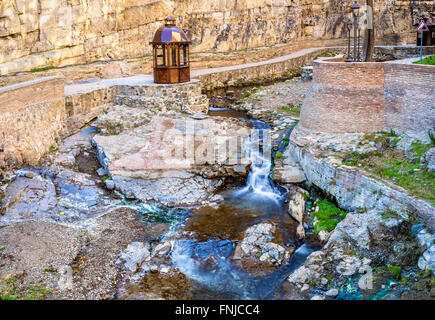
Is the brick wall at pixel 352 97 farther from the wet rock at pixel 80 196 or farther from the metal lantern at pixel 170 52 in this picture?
the metal lantern at pixel 170 52

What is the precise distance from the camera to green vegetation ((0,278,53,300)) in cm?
777

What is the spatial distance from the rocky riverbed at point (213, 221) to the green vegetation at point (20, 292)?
0.03 meters

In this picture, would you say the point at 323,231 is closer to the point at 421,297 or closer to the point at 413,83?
the point at 421,297

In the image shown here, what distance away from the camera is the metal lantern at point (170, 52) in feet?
61.0

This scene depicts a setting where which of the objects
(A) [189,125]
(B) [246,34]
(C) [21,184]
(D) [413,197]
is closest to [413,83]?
(D) [413,197]

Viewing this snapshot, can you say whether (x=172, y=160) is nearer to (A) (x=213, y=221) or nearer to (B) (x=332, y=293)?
(A) (x=213, y=221)

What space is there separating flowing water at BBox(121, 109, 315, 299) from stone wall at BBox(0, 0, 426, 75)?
1153cm

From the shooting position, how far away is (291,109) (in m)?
19.2

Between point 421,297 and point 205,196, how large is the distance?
6.35 meters

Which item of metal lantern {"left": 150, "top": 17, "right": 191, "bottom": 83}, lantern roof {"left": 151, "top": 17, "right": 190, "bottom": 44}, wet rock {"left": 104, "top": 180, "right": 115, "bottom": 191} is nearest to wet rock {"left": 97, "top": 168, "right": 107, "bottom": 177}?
wet rock {"left": 104, "top": 180, "right": 115, "bottom": 191}

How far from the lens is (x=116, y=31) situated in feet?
77.0

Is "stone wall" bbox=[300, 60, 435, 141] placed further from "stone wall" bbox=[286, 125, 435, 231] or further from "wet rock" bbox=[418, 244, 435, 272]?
"wet rock" bbox=[418, 244, 435, 272]

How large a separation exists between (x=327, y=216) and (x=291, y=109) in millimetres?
8978

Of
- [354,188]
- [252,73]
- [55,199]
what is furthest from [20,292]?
[252,73]
